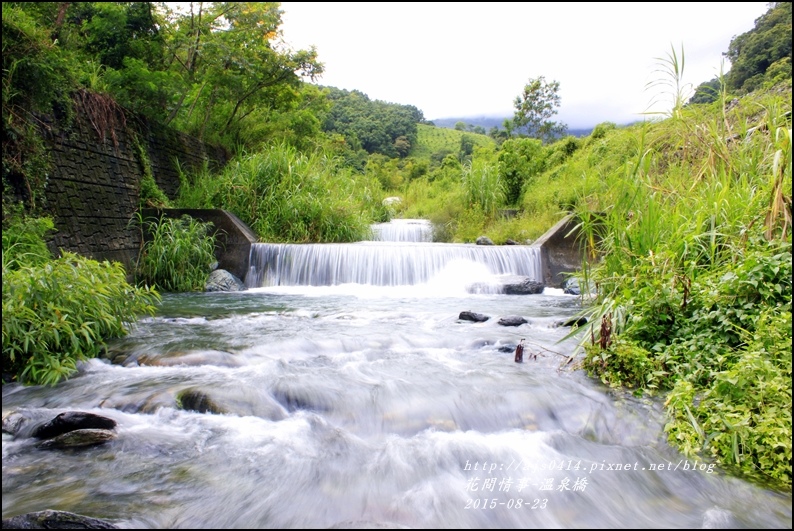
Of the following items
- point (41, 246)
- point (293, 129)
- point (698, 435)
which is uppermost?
point (293, 129)

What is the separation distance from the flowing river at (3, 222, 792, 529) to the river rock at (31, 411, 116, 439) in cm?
10

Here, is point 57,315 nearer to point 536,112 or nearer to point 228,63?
point 228,63

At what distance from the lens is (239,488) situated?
238 centimetres

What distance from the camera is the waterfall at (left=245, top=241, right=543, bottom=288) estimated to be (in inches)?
349

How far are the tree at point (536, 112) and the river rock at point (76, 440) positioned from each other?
89.0ft

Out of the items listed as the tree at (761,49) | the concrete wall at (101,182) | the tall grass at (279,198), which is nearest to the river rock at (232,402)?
the concrete wall at (101,182)

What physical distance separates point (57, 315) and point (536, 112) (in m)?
28.0

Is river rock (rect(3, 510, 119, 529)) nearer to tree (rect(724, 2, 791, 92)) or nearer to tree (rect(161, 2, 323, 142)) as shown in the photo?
tree (rect(161, 2, 323, 142))

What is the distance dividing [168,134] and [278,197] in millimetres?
2631

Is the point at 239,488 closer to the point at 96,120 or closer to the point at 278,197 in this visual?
the point at 96,120

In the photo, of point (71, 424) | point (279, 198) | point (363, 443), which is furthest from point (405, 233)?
point (71, 424)

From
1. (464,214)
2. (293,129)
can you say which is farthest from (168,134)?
(464,214)

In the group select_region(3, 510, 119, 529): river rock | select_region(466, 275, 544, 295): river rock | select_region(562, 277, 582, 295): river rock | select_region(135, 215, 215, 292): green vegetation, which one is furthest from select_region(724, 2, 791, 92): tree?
select_region(3, 510, 119, 529): river rock

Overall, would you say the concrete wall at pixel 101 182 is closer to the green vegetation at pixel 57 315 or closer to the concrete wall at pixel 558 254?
the green vegetation at pixel 57 315
